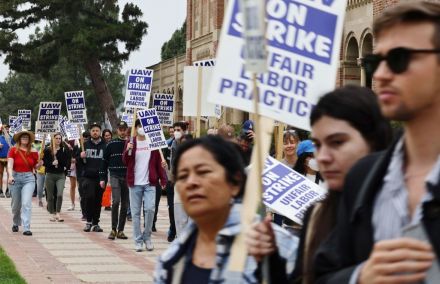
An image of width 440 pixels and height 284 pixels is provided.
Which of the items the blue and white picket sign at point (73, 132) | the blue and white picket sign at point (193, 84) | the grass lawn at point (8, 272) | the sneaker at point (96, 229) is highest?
the blue and white picket sign at point (193, 84)

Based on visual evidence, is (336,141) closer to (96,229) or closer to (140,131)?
(140,131)

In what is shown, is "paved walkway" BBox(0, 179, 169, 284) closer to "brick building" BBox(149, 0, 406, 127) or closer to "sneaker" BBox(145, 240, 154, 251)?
"sneaker" BBox(145, 240, 154, 251)

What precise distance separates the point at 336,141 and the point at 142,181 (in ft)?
39.0

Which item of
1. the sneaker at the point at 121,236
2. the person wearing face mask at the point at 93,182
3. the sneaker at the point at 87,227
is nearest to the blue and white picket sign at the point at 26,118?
the person wearing face mask at the point at 93,182

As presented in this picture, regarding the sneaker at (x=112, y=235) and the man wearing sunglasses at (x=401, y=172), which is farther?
the sneaker at (x=112, y=235)

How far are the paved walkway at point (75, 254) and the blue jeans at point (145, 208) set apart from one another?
0.80ft

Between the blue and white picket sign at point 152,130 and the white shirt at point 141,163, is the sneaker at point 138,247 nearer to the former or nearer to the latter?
the white shirt at point 141,163

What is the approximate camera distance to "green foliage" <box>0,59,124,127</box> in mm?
84500

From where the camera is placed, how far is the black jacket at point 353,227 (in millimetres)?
2559

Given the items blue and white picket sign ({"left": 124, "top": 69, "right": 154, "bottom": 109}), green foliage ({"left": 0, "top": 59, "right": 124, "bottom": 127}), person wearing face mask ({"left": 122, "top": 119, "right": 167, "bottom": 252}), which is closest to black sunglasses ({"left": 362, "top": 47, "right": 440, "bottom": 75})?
person wearing face mask ({"left": 122, "top": 119, "right": 167, "bottom": 252})

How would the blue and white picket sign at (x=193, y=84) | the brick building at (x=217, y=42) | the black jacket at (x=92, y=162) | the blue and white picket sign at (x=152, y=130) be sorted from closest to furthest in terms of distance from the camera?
the blue and white picket sign at (x=193, y=84) → the blue and white picket sign at (x=152, y=130) → the black jacket at (x=92, y=162) → the brick building at (x=217, y=42)

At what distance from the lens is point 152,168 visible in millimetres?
15336

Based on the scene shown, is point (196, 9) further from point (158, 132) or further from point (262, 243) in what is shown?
point (262, 243)

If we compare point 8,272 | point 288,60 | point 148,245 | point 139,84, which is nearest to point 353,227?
point 288,60
